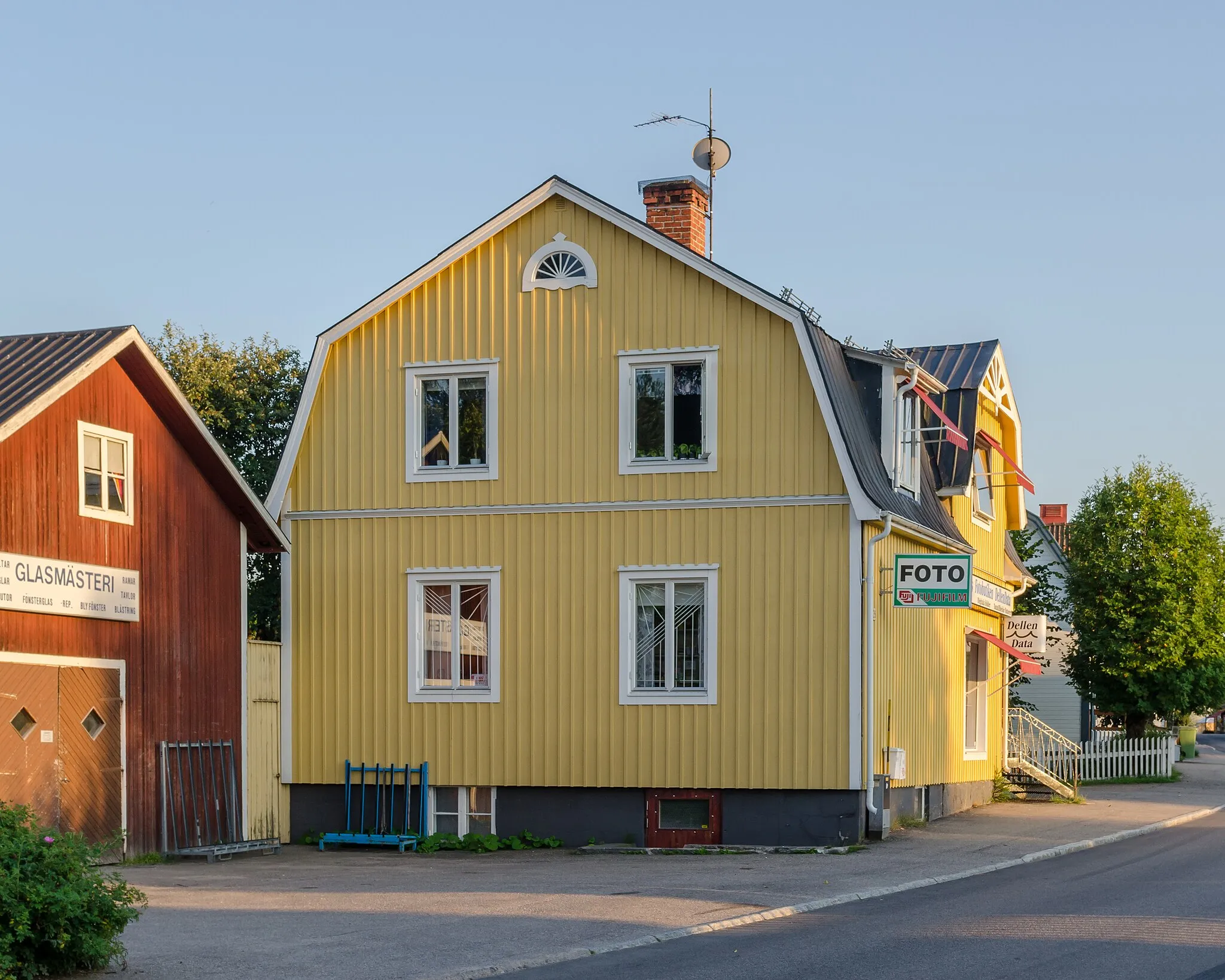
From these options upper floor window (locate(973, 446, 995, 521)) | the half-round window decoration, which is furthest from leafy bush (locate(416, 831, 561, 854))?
upper floor window (locate(973, 446, 995, 521))

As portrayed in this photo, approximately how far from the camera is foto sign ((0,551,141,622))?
1798 centimetres

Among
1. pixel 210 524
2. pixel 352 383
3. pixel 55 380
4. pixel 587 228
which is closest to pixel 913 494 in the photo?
pixel 587 228

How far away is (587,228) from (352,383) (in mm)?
4046

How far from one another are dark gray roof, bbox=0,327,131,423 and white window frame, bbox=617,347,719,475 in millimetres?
6484

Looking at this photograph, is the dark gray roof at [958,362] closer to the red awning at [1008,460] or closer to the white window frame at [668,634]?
the red awning at [1008,460]

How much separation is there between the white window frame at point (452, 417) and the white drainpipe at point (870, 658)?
17.4 ft

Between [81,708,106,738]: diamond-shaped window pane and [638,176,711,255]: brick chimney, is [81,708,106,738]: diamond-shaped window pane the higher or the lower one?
the lower one

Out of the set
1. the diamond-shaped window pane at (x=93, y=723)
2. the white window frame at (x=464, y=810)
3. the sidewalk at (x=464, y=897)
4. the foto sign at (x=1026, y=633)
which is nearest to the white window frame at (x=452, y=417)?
the white window frame at (x=464, y=810)

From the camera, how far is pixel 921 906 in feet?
48.9

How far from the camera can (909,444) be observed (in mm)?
23422

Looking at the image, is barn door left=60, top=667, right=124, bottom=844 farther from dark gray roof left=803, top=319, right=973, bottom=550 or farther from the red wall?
dark gray roof left=803, top=319, right=973, bottom=550

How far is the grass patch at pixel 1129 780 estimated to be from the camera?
36.2 meters

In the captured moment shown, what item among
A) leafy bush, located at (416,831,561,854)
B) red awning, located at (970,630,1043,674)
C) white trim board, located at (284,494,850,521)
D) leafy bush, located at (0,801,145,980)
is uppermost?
white trim board, located at (284,494,850,521)

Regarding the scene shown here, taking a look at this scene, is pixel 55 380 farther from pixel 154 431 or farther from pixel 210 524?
pixel 210 524
